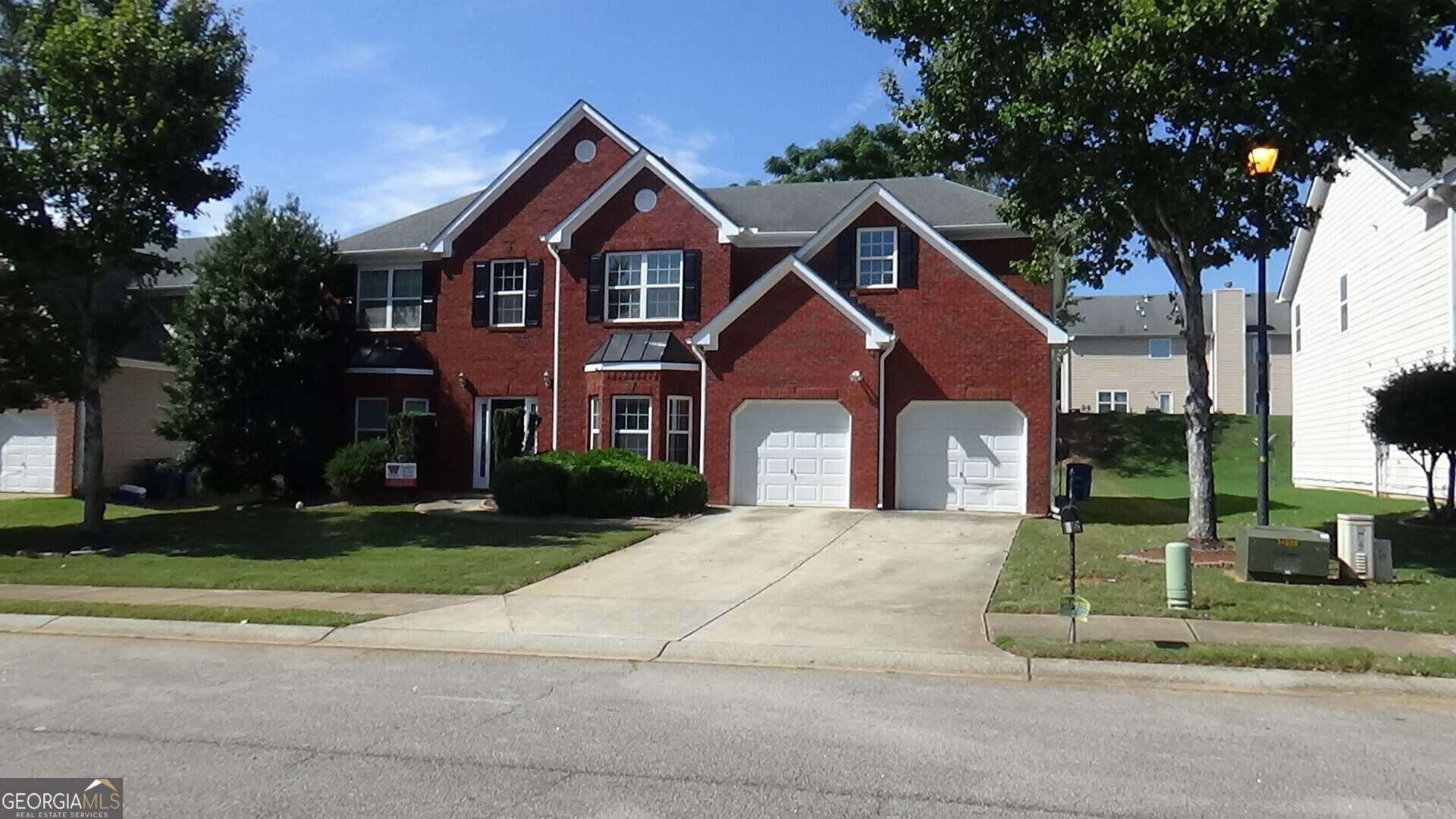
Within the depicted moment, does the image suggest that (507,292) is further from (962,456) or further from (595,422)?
(962,456)

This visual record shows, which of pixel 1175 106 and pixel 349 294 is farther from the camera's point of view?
pixel 349 294

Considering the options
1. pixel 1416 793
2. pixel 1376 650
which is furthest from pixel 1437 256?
pixel 1416 793

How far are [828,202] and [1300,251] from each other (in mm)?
13933

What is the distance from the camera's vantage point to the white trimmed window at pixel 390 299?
26.3m

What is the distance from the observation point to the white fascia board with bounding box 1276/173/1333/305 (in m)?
27.8

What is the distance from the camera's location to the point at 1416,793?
18.9ft

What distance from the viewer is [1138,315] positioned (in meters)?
51.7

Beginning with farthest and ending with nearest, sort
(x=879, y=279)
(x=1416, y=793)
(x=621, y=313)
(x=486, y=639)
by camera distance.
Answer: (x=621, y=313) → (x=879, y=279) → (x=486, y=639) → (x=1416, y=793)

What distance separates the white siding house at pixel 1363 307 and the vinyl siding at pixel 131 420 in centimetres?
2649

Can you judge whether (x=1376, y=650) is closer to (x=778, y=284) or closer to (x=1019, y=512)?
(x=1019, y=512)

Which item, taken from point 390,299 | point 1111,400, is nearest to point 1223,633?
point 390,299

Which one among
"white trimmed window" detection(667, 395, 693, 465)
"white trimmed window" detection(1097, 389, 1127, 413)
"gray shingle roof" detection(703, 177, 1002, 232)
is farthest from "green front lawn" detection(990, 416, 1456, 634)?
"white trimmed window" detection(1097, 389, 1127, 413)

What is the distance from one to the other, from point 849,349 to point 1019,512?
447 cm

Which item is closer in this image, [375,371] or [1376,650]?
[1376,650]
